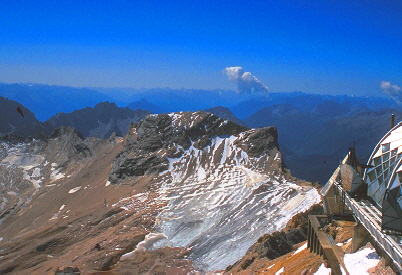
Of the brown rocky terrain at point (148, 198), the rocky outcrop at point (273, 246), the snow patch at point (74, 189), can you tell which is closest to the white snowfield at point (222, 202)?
the brown rocky terrain at point (148, 198)

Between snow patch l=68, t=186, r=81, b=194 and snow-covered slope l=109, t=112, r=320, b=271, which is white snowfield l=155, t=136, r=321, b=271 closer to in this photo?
snow-covered slope l=109, t=112, r=320, b=271

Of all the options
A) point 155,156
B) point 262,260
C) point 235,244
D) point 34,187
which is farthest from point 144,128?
point 262,260

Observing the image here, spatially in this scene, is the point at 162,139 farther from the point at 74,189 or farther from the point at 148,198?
the point at 74,189

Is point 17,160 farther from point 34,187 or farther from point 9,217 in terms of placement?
point 9,217

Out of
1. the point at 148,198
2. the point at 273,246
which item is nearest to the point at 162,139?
the point at 148,198

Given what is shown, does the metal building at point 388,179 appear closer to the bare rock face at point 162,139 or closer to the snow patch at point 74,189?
the bare rock face at point 162,139

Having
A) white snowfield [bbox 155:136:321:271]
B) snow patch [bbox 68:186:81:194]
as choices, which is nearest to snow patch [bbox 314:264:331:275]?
white snowfield [bbox 155:136:321:271]
